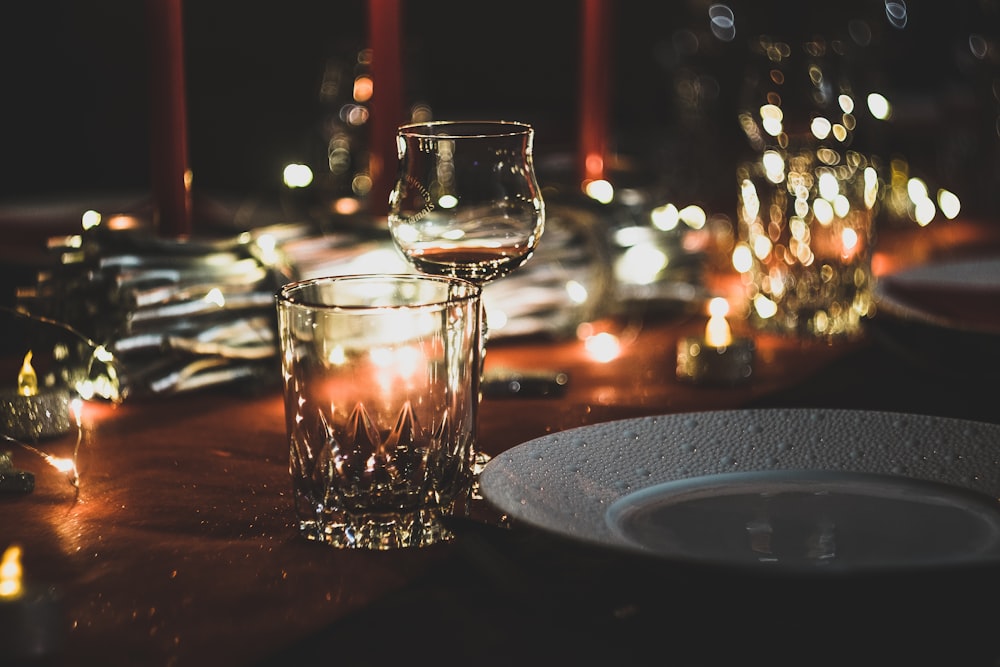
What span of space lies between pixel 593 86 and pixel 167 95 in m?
0.61

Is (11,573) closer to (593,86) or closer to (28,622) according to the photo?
(28,622)

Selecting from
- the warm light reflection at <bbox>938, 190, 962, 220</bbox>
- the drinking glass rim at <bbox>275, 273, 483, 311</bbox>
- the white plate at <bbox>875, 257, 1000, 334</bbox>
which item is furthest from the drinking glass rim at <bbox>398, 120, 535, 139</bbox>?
the warm light reflection at <bbox>938, 190, 962, 220</bbox>

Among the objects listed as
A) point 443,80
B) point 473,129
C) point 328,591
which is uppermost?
point 443,80

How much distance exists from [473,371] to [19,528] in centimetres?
34

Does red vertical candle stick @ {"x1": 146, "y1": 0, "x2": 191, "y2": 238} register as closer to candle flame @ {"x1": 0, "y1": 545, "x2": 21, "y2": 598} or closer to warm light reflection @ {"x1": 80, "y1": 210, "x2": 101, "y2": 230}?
warm light reflection @ {"x1": 80, "y1": 210, "x2": 101, "y2": 230}

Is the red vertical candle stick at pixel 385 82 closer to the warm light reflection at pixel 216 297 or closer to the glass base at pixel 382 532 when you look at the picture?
the warm light reflection at pixel 216 297

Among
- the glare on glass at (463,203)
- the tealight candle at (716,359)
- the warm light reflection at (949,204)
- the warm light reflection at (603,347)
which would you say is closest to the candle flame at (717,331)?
the tealight candle at (716,359)

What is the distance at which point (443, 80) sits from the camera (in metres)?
4.55

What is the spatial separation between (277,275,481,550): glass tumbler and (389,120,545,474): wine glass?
154 mm

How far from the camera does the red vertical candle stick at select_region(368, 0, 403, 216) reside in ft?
4.00

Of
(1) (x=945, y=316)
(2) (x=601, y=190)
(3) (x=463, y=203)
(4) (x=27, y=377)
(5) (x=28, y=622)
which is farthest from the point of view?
(2) (x=601, y=190)

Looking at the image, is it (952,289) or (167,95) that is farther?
(952,289)

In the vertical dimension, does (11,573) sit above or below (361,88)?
below

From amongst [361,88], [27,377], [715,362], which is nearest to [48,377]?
[27,377]
